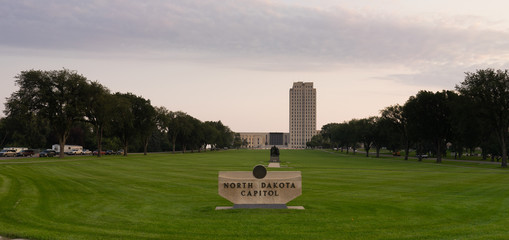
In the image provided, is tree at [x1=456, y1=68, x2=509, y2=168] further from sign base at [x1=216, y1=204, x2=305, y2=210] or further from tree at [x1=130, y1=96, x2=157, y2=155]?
tree at [x1=130, y1=96, x2=157, y2=155]

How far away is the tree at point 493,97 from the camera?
63.5m

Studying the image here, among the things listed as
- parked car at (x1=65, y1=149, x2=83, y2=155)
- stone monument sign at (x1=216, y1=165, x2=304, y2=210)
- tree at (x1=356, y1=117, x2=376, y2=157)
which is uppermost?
tree at (x1=356, y1=117, x2=376, y2=157)

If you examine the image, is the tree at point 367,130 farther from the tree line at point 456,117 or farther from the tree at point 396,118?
the tree at point 396,118

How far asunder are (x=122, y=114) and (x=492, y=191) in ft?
250

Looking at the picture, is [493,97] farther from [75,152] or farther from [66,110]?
[75,152]

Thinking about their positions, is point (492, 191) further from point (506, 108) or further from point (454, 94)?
point (454, 94)

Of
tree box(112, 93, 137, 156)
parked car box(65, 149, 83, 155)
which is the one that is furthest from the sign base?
parked car box(65, 149, 83, 155)

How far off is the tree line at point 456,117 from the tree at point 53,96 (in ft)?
212

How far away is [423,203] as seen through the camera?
1925 centimetres

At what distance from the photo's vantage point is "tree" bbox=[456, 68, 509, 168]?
63500 mm

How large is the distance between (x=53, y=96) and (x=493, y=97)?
7395 centimetres

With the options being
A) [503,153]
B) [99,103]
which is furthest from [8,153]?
[503,153]

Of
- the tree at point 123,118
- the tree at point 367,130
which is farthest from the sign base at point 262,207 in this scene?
the tree at point 367,130

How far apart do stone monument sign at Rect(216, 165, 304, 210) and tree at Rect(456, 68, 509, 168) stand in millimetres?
58072
